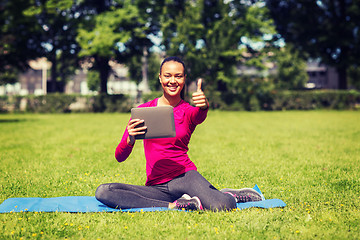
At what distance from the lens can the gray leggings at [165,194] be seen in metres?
4.46

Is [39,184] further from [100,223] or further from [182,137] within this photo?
[182,137]

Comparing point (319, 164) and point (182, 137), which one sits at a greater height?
point (182, 137)

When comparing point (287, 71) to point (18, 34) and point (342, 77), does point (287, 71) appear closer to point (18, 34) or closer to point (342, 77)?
point (342, 77)

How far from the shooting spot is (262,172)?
7324 mm

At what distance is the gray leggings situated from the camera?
4.46 metres

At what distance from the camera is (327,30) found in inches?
1459

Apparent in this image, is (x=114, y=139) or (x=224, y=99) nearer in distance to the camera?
(x=114, y=139)

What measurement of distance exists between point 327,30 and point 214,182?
118 ft

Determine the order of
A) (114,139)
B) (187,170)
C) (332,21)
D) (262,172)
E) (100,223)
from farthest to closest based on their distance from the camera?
(332,21) < (114,139) < (262,172) < (187,170) < (100,223)

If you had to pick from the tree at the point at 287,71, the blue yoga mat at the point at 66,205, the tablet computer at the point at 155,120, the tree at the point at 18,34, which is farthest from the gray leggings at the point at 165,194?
the tree at the point at 287,71

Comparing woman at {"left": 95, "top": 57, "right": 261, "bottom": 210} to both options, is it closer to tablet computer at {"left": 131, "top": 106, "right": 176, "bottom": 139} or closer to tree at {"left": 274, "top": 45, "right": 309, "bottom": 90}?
tablet computer at {"left": 131, "top": 106, "right": 176, "bottom": 139}

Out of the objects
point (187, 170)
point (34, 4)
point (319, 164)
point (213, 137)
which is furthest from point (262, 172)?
point (34, 4)

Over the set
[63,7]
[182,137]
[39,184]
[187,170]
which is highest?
[63,7]

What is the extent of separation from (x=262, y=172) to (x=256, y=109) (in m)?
26.5
